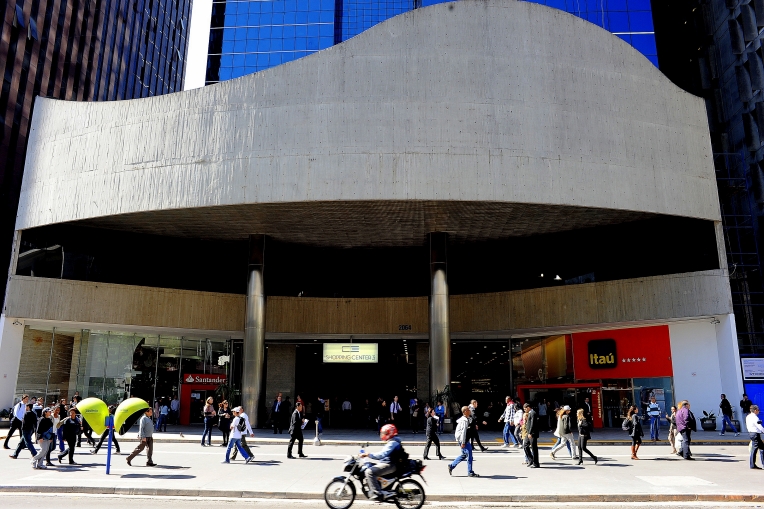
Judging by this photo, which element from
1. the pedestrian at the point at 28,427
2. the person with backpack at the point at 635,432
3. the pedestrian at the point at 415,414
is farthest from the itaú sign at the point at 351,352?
the pedestrian at the point at 28,427

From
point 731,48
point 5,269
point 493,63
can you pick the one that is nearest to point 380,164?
point 493,63

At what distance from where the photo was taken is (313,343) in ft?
121

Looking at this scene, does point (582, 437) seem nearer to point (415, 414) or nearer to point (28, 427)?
point (415, 414)

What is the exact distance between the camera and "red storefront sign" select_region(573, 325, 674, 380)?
3061cm

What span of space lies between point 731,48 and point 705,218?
15.8 m

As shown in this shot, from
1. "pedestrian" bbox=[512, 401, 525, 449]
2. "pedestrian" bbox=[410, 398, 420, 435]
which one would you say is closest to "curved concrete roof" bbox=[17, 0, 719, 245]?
"pedestrian" bbox=[410, 398, 420, 435]

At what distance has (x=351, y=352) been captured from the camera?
3500 cm

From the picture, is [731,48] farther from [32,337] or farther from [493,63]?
[32,337]

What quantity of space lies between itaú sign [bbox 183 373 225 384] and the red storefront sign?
19583 millimetres

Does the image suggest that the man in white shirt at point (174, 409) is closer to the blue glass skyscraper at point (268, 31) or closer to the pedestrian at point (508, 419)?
the pedestrian at point (508, 419)

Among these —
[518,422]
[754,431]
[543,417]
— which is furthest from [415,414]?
[754,431]

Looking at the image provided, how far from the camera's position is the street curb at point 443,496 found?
1219 cm

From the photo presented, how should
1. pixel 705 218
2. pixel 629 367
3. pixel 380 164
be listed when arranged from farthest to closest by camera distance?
pixel 629 367 → pixel 705 218 → pixel 380 164

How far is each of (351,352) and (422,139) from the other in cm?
1362
